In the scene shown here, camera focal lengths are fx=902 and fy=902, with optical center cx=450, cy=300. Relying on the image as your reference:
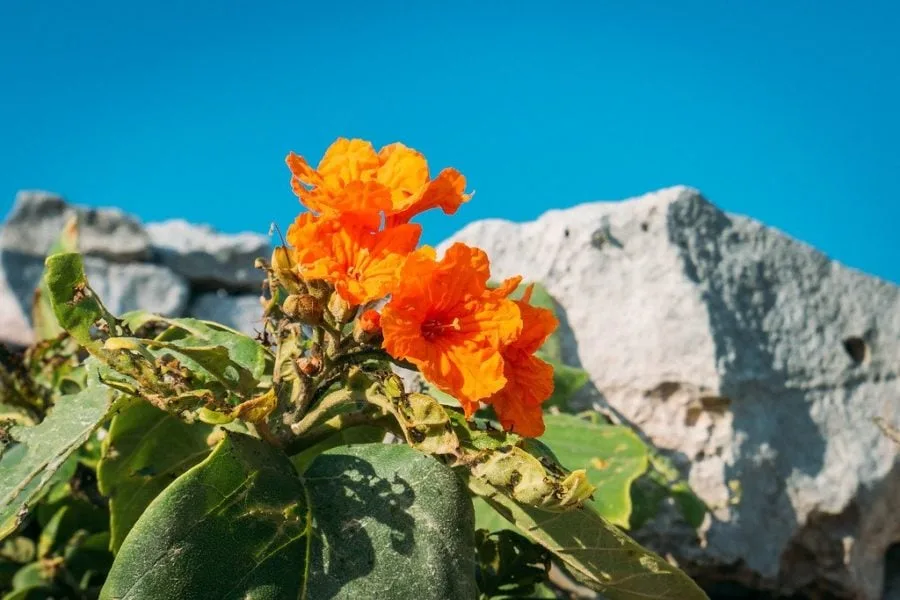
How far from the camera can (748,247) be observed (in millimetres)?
3176

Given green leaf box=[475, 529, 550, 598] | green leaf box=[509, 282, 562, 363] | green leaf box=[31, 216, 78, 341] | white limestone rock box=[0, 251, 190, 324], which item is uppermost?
white limestone rock box=[0, 251, 190, 324]

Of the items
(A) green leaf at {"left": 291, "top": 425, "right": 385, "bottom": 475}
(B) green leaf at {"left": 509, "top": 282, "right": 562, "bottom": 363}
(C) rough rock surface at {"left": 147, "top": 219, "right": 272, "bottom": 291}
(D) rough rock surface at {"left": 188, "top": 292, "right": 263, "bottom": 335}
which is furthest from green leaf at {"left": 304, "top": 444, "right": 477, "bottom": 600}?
(C) rough rock surface at {"left": 147, "top": 219, "right": 272, "bottom": 291}

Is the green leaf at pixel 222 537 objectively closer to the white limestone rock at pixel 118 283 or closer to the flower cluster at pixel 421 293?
the flower cluster at pixel 421 293

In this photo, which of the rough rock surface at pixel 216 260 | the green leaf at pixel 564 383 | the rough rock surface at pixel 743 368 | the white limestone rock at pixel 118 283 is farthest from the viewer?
the rough rock surface at pixel 216 260

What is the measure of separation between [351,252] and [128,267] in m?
4.78

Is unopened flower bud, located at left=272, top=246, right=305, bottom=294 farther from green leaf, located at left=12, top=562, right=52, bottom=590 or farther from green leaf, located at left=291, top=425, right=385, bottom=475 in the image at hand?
green leaf, located at left=12, top=562, right=52, bottom=590

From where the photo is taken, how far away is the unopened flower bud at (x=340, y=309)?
3.96ft

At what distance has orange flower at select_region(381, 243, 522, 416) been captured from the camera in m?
1.13

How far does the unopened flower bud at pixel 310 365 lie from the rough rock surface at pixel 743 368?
5.75 ft

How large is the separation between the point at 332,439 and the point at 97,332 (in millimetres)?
399

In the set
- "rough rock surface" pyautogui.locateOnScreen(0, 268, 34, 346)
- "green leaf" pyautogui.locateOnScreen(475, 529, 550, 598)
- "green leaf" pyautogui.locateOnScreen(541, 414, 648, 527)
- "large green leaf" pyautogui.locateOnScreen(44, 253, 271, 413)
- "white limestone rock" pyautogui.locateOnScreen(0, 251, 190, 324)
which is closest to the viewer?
"large green leaf" pyautogui.locateOnScreen(44, 253, 271, 413)

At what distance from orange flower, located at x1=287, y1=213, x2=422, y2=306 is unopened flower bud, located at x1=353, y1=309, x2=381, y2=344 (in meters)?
0.04

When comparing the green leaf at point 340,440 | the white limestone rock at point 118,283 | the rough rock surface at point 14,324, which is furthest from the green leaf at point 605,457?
the rough rock surface at point 14,324

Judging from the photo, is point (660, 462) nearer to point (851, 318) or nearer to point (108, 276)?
point (851, 318)
